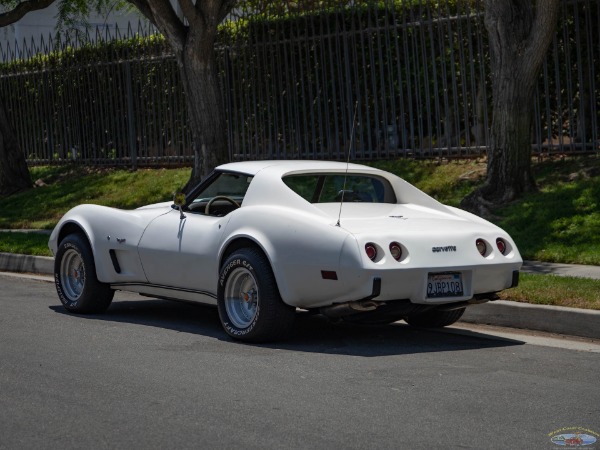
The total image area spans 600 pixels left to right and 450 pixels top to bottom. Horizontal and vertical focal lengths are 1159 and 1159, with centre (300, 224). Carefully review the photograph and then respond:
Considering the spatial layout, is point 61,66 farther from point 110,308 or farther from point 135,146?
point 110,308

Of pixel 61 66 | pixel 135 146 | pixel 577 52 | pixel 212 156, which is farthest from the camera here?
pixel 61 66

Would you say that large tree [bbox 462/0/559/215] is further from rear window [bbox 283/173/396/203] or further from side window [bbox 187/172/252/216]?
side window [bbox 187/172/252/216]

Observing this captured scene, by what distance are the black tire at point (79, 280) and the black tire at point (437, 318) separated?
8.98 feet

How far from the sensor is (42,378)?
730cm

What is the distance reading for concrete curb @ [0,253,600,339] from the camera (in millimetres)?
8797

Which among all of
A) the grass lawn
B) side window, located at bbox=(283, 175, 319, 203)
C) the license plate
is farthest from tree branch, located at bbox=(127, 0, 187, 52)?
the license plate

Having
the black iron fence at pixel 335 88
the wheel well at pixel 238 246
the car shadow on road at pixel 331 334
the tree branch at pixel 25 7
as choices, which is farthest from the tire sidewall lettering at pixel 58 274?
the tree branch at pixel 25 7

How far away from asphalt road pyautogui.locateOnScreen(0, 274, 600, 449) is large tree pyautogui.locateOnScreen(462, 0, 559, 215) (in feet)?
17.2

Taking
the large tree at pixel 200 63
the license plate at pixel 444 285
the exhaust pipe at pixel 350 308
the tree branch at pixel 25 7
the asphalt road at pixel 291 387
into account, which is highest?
the tree branch at pixel 25 7

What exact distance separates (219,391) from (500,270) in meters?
2.65

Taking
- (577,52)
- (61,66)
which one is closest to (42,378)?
(577,52)

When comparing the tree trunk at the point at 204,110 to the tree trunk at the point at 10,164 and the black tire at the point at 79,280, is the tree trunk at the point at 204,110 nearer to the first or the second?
the tree trunk at the point at 10,164

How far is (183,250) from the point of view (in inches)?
365

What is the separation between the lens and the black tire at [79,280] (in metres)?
10.1
